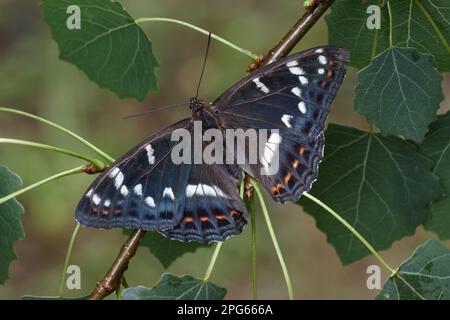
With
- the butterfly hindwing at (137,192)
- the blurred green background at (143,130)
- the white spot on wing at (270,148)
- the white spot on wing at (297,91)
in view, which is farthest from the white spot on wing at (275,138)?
the blurred green background at (143,130)

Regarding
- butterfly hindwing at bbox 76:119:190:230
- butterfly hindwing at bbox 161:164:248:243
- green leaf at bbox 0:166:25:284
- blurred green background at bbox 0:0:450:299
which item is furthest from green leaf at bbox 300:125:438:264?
blurred green background at bbox 0:0:450:299

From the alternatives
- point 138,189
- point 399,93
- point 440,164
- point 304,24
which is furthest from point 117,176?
point 440,164

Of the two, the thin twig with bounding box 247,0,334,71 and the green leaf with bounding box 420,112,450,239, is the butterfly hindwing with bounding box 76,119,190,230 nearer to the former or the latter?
the thin twig with bounding box 247,0,334,71

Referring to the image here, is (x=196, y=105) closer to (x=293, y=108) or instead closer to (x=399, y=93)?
(x=293, y=108)

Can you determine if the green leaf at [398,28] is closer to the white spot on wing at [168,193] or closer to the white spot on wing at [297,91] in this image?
the white spot on wing at [297,91]

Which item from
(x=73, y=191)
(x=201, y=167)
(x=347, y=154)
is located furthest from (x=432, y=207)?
(x=73, y=191)

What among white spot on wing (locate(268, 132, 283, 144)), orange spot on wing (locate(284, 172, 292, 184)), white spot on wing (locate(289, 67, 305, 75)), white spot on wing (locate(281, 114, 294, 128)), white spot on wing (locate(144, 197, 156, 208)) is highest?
white spot on wing (locate(289, 67, 305, 75))
